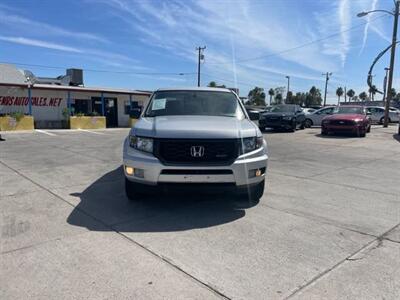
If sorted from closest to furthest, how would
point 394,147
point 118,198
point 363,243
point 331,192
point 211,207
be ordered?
1. point 363,243
2. point 211,207
3. point 118,198
4. point 331,192
5. point 394,147

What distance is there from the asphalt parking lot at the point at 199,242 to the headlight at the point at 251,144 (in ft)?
2.94

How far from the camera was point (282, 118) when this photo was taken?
19266 millimetres

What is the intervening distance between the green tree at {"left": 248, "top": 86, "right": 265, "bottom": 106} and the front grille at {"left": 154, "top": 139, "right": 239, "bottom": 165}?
100m

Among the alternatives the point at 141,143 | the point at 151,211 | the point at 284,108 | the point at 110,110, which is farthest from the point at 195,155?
the point at 110,110

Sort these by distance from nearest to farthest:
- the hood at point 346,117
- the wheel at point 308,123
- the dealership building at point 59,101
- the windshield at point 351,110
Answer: the hood at point 346,117 < the windshield at point 351,110 < the dealership building at point 59,101 < the wheel at point 308,123

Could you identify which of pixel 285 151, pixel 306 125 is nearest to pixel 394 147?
pixel 285 151

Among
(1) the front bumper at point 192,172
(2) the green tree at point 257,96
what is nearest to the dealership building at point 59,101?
(1) the front bumper at point 192,172

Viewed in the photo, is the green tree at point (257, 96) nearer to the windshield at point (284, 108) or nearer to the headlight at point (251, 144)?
the windshield at point (284, 108)

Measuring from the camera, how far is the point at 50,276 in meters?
3.06

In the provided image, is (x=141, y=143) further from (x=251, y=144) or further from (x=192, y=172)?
(x=251, y=144)

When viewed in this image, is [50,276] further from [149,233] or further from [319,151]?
[319,151]

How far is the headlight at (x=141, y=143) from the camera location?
4.54m

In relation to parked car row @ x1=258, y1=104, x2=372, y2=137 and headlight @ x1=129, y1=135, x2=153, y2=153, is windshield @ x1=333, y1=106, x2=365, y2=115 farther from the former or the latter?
headlight @ x1=129, y1=135, x2=153, y2=153

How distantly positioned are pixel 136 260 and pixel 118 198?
88.9 inches
